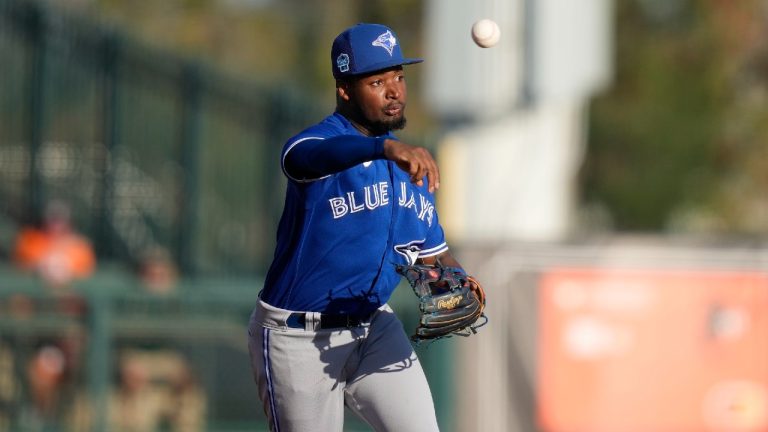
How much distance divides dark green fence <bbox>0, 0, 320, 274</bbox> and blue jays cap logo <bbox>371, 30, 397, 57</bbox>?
7059 millimetres

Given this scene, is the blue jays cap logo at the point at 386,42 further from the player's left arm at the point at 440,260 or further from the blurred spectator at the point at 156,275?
the blurred spectator at the point at 156,275

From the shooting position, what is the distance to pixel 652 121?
31.4 metres

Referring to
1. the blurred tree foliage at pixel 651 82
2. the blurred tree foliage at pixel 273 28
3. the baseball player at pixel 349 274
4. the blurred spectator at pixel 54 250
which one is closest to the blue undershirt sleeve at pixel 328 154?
the baseball player at pixel 349 274

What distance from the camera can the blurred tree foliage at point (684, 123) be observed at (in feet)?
101

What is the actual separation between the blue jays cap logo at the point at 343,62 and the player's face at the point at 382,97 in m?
0.07

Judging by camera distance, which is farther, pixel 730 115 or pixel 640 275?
pixel 730 115

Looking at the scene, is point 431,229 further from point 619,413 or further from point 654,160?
point 654,160

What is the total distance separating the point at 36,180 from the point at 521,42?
13.9 ft

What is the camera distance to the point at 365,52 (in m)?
5.38

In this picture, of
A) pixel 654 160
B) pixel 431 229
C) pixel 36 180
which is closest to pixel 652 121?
pixel 654 160

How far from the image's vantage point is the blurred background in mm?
10422

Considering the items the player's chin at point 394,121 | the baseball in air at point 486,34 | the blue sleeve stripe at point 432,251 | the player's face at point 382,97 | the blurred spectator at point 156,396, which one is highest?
the baseball in air at point 486,34

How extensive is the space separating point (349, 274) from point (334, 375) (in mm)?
394

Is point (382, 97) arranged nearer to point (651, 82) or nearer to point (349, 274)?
point (349, 274)
